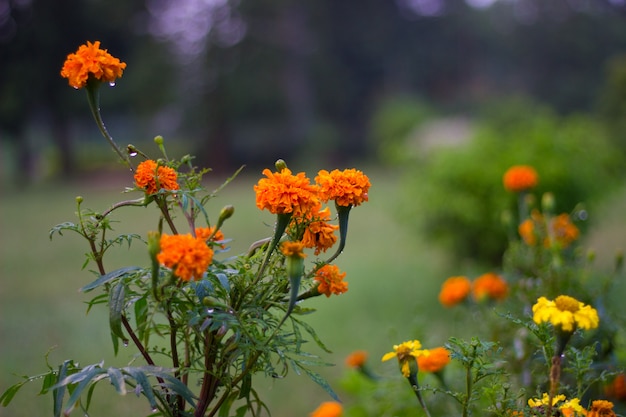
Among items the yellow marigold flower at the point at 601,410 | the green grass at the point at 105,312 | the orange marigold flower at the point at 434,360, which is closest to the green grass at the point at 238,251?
the green grass at the point at 105,312

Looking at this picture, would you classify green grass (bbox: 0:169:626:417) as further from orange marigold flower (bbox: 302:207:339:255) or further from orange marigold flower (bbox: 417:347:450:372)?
orange marigold flower (bbox: 417:347:450:372)

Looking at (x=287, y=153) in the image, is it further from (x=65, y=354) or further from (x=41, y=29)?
(x=65, y=354)

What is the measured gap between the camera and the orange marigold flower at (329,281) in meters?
0.76

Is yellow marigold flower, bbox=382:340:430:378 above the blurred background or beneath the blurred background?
beneath

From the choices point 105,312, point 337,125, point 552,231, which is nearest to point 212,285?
point 552,231

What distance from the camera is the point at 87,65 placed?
734 mm

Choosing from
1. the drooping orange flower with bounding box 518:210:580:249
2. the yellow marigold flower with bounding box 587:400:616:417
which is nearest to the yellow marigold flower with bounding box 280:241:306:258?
the yellow marigold flower with bounding box 587:400:616:417

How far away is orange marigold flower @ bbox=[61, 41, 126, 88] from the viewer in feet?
2.41

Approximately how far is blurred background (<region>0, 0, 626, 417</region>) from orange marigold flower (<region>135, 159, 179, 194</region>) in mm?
1041

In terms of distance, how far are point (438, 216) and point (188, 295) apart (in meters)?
2.70

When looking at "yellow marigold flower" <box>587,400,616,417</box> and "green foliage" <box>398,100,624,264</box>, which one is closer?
"yellow marigold flower" <box>587,400,616,417</box>

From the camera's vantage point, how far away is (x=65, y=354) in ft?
8.19

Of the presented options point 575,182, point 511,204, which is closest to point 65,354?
point 511,204

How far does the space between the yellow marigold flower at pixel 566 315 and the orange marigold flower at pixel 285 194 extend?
0.88ft
